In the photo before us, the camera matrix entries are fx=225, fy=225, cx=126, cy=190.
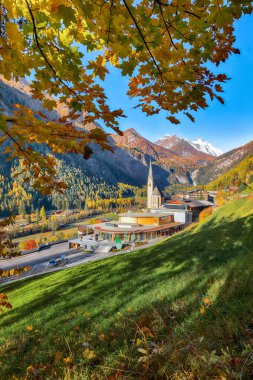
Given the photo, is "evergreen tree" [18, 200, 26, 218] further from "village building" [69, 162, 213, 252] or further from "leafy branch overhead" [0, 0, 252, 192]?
"leafy branch overhead" [0, 0, 252, 192]

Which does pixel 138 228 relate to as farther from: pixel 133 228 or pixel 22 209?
pixel 22 209

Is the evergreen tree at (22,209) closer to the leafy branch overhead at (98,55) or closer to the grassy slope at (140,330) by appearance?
the grassy slope at (140,330)

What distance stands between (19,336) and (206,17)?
6.56 m

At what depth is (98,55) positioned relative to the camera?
2.99 m

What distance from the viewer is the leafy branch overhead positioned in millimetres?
1918

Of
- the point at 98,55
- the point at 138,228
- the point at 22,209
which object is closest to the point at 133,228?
the point at 138,228

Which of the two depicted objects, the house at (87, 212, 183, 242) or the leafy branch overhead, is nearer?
the leafy branch overhead

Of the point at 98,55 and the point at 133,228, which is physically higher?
the point at 98,55

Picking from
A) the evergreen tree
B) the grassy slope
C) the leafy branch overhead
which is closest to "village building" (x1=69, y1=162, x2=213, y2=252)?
the grassy slope

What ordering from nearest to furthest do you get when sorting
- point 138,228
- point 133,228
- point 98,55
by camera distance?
1. point 98,55
2. point 133,228
3. point 138,228

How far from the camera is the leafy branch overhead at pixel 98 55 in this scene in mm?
1918

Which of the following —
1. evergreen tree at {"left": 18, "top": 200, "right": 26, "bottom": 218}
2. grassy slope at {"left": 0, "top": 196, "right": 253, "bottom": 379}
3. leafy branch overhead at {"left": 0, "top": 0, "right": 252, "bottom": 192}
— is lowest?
evergreen tree at {"left": 18, "top": 200, "right": 26, "bottom": 218}

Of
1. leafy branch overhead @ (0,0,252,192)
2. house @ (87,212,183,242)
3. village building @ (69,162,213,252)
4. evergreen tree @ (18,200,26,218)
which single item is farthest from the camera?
evergreen tree @ (18,200,26,218)

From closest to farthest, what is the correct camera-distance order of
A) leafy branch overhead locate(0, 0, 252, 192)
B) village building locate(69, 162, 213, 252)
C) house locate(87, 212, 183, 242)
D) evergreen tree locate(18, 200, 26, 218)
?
leafy branch overhead locate(0, 0, 252, 192) < village building locate(69, 162, 213, 252) < house locate(87, 212, 183, 242) < evergreen tree locate(18, 200, 26, 218)
